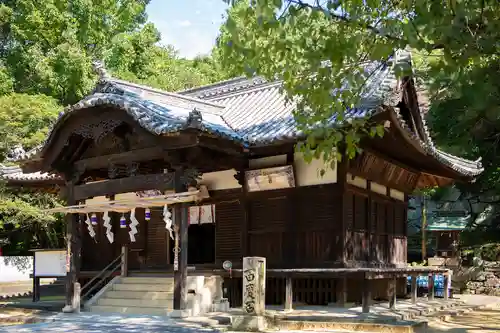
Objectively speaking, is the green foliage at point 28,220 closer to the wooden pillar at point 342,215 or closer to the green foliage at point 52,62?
the green foliage at point 52,62

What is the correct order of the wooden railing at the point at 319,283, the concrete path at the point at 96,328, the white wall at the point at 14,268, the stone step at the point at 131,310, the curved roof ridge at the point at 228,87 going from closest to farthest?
the concrete path at the point at 96,328 → the wooden railing at the point at 319,283 → the stone step at the point at 131,310 → the curved roof ridge at the point at 228,87 → the white wall at the point at 14,268

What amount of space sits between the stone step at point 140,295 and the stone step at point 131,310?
42 cm

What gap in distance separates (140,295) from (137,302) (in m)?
0.26

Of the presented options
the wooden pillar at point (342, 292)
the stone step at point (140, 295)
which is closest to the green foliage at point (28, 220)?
the stone step at point (140, 295)

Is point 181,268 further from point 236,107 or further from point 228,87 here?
point 228,87

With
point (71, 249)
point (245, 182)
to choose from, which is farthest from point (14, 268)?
point (245, 182)

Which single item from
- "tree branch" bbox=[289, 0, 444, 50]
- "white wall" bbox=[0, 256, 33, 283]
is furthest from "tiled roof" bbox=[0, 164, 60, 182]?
"tree branch" bbox=[289, 0, 444, 50]

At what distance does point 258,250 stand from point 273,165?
2.33m

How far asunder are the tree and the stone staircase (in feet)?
26.4

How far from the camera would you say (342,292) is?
1429cm

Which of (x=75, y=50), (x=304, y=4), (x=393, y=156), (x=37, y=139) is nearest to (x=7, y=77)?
(x=75, y=50)

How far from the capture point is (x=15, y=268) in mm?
26625

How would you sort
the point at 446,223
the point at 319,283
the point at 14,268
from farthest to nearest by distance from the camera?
1. the point at 446,223
2. the point at 14,268
3. the point at 319,283

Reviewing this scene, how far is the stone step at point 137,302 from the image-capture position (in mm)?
14367
